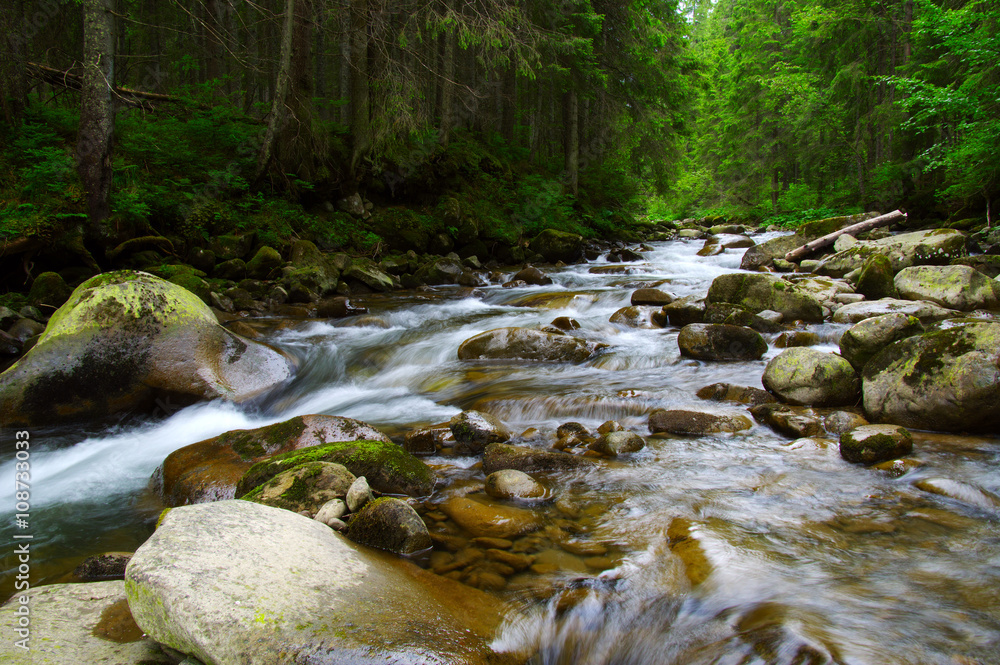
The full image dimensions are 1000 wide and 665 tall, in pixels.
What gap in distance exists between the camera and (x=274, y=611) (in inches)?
70.6

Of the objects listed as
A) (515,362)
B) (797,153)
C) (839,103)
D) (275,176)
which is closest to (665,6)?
(839,103)

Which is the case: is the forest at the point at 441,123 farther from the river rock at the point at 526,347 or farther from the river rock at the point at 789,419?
the river rock at the point at 789,419

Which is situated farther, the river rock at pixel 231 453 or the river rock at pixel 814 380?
the river rock at pixel 814 380

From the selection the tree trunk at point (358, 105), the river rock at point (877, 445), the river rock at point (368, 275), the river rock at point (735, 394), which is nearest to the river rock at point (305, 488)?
the river rock at point (877, 445)

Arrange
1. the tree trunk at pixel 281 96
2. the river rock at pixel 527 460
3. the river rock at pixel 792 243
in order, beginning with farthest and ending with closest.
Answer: the river rock at pixel 792 243
the tree trunk at pixel 281 96
the river rock at pixel 527 460

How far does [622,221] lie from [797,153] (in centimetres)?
816

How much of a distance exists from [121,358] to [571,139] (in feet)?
53.6

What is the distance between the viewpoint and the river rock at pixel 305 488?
2.92 m

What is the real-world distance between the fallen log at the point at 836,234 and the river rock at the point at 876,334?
8188 mm

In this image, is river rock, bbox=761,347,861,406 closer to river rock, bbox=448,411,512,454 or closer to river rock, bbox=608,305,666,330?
river rock, bbox=448,411,512,454

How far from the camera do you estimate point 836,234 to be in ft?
39.6

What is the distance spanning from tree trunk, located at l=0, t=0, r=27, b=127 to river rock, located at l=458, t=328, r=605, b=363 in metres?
9.84

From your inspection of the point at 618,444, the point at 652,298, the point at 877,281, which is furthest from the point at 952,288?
the point at 618,444

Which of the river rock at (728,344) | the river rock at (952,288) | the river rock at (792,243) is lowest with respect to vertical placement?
the river rock at (728,344)
